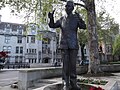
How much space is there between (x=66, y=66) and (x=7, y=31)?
214 feet

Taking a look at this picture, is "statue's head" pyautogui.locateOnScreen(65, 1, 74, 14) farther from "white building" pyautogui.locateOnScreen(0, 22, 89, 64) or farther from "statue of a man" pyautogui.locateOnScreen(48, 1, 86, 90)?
"white building" pyautogui.locateOnScreen(0, 22, 89, 64)

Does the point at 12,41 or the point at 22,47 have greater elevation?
the point at 12,41

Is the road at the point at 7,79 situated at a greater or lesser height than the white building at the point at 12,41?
lesser

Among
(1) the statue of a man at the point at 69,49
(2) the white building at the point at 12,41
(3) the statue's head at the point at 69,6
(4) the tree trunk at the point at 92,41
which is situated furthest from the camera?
(2) the white building at the point at 12,41

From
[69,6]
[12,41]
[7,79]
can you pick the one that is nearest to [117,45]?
[12,41]

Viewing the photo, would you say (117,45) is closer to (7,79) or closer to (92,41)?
(92,41)

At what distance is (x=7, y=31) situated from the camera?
69625 millimetres

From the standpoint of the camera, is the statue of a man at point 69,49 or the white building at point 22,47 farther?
the white building at point 22,47

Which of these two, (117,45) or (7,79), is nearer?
(7,79)

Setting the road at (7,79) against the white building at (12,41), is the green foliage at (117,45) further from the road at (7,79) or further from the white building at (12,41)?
the road at (7,79)

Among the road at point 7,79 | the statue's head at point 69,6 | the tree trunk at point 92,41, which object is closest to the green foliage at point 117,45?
the road at point 7,79

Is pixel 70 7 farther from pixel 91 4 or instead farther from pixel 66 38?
pixel 91 4

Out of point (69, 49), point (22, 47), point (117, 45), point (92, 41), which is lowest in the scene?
point (69, 49)

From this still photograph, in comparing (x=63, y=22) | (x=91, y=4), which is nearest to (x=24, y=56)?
(x=91, y=4)
